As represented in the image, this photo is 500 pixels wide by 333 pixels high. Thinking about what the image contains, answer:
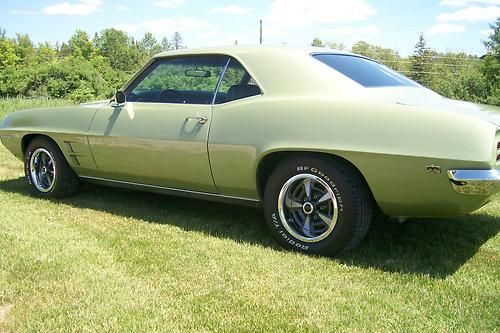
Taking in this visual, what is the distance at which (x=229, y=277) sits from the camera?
2.98 metres

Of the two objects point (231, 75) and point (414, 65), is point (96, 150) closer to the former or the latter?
point (231, 75)

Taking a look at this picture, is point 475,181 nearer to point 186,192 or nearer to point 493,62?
point 186,192

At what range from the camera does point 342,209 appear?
3.17 m

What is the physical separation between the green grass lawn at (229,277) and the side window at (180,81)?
1.00 meters

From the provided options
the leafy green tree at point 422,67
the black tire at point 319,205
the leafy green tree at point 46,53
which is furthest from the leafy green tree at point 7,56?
the black tire at point 319,205

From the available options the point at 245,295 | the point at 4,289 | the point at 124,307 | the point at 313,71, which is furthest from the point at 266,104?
the point at 4,289

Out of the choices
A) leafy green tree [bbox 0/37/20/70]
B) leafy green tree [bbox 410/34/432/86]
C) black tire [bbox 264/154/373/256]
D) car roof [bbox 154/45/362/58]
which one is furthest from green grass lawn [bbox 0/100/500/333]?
leafy green tree [bbox 0/37/20/70]

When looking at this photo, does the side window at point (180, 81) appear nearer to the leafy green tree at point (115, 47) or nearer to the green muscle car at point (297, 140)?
the green muscle car at point (297, 140)

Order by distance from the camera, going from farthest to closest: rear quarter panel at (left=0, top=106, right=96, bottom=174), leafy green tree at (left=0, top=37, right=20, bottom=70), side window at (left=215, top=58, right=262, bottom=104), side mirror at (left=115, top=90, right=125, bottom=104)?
leafy green tree at (left=0, top=37, right=20, bottom=70)
rear quarter panel at (left=0, top=106, right=96, bottom=174)
side mirror at (left=115, top=90, right=125, bottom=104)
side window at (left=215, top=58, right=262, bottom=104)

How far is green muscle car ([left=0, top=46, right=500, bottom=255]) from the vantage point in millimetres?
2844

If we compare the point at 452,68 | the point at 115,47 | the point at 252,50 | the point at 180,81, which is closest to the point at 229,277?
the point at 252,50

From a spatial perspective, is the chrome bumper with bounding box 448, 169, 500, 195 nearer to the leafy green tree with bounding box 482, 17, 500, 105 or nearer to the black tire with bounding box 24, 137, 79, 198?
the black tire with bounding box 24, 137, 79, 198

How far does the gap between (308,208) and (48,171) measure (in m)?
2.96

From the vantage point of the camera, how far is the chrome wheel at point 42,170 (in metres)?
5.07
